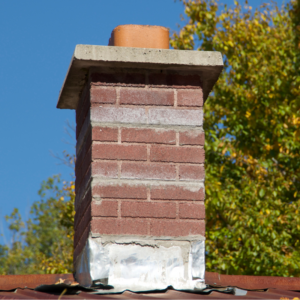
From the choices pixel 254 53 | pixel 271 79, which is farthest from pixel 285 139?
pixel 254 53

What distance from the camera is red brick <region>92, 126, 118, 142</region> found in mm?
2848

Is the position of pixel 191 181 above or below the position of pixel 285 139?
below

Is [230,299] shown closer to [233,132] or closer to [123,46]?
[123,46]

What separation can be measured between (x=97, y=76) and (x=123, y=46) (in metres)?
0.31

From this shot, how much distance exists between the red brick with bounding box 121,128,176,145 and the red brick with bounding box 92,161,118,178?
0.53ft

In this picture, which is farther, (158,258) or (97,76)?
(97,76)

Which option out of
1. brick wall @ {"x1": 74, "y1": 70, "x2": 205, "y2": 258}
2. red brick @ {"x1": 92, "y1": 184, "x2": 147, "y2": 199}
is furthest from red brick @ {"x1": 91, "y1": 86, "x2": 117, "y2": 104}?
red brick @ {"x1": 92, "y1": 184, "x2": 147, "y2": 199}

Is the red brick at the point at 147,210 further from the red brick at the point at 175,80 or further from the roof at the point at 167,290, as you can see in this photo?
the red brick at the point at 175,80

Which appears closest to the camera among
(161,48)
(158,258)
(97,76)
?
(158,258)

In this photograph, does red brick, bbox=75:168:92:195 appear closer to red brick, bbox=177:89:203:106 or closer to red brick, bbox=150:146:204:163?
red brick, bbox=150:146:204:163

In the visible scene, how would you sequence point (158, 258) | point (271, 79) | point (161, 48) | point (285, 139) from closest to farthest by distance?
point (158, 258) → point (161, 48) → point (285, 139) → point (271, 79)

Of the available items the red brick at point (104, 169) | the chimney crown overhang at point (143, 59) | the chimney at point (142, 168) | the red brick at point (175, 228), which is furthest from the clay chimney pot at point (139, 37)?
the red brick at point (175, 228)

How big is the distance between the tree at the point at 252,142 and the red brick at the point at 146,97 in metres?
5.48

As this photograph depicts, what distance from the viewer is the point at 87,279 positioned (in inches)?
108
